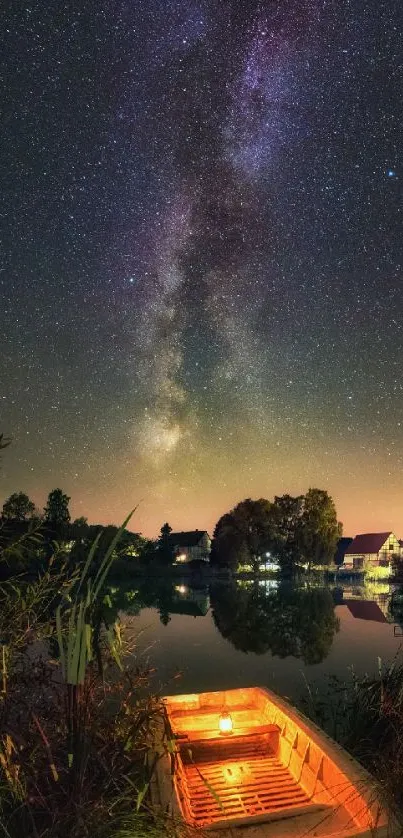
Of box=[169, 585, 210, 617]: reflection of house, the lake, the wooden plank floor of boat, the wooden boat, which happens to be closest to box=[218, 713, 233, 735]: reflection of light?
the wooden boat

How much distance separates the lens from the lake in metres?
18.9

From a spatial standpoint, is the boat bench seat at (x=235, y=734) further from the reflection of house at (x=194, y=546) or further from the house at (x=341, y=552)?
the reflection of house at (x=194, y=546)

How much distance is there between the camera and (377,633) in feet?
96.3

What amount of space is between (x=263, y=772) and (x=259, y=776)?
0.13m

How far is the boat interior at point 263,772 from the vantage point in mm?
5391

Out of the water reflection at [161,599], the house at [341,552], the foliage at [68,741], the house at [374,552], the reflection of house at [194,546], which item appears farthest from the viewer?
the reflection of house at [194,546]

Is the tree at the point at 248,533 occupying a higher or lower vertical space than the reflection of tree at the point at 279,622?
higher

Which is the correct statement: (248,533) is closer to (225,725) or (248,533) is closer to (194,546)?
(194,546)

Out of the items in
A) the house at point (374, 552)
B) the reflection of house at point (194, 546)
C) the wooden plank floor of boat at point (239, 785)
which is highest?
the reflection of house at point (194, 546)

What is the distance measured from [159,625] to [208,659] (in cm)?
1109

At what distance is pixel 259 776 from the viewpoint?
7.55 m

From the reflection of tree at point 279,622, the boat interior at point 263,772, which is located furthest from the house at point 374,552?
the boat interior at point 263,772

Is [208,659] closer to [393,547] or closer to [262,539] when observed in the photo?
[262,539]

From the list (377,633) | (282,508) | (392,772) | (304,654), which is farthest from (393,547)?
(392,772)
